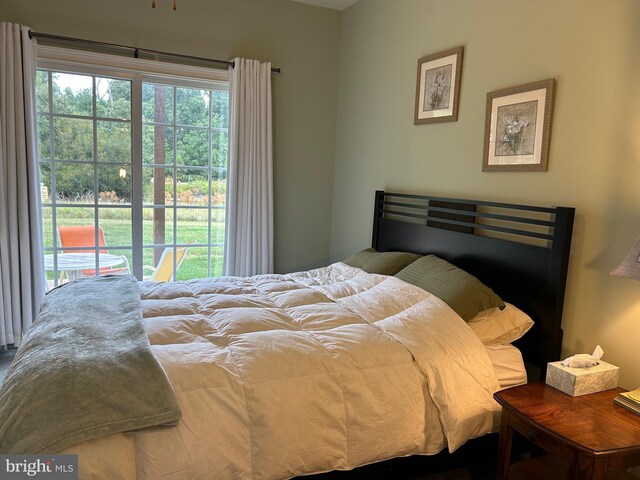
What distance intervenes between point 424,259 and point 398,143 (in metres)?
1.04

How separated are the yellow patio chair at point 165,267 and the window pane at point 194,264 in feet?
0.14

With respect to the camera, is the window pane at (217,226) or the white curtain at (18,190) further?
the window pane at (217,226)

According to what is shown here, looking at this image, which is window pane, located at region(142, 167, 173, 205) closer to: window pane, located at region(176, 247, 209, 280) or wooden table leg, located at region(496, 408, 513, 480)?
window pane, located at region(176, 247, 209, 280)

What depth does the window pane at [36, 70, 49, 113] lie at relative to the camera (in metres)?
3.22

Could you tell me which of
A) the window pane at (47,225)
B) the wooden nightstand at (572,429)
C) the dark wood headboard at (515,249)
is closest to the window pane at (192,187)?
the window pane at (47,225)

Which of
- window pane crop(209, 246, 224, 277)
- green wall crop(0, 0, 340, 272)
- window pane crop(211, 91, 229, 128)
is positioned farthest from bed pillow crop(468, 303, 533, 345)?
window pane crop(211, 91, 229, 128)

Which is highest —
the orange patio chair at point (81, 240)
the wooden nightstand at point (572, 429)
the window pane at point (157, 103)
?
the window pane at point (157, 103)

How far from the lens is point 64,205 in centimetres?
338

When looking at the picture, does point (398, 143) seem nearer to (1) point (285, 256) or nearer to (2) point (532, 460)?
(1) point (285, 256)

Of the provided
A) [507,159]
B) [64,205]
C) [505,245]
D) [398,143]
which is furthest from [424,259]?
[64,205]

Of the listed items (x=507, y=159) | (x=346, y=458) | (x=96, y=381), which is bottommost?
(x=346, y=458)

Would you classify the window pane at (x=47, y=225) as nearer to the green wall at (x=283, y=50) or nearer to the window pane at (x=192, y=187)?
the window pane at (x=192, y=187)

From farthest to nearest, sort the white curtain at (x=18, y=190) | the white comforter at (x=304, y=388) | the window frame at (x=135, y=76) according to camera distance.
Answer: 1. the window frame at (x=135, y=76)
2. the white curtain at (x=18, y=190)
3. the white comforter at (x=304, y=388)

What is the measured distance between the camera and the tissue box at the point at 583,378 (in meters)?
1.73
